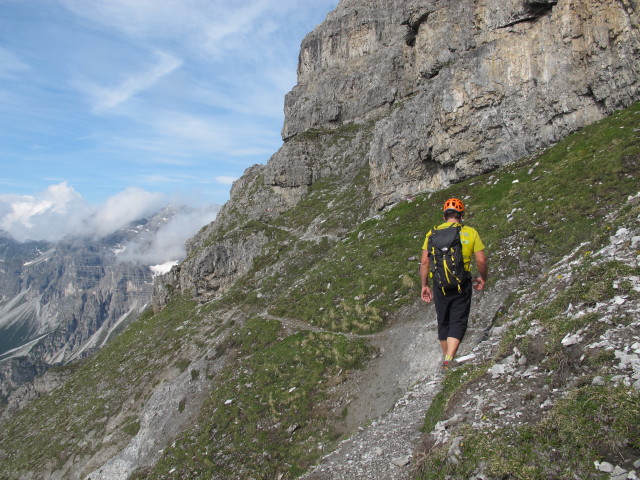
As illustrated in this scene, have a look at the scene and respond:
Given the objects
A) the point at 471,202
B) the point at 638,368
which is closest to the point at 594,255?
the point at 638,368

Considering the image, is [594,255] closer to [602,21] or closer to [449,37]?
[602,21]

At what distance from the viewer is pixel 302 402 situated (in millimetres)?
22812

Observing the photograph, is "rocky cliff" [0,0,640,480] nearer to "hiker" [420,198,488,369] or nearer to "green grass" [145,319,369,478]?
"green grass" [145,319,369,478]

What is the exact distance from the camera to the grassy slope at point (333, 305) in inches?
882

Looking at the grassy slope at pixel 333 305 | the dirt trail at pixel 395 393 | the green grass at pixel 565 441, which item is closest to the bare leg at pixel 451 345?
the dirt trail at pixel 395 393

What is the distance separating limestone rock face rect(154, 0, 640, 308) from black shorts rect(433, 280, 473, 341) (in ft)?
101

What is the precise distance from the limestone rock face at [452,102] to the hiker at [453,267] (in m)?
30.3

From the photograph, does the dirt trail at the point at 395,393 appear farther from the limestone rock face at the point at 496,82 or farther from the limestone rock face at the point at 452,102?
the limestone rock face at the point at 452,102

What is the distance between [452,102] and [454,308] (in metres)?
36.3

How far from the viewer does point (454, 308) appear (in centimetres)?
1141

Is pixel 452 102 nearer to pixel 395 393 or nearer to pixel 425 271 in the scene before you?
pixel 395 393

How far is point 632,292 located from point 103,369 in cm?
7031

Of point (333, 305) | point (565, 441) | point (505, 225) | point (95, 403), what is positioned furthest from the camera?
point (95, 403)

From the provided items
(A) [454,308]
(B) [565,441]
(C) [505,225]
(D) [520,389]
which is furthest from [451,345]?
(C) [505,225]
